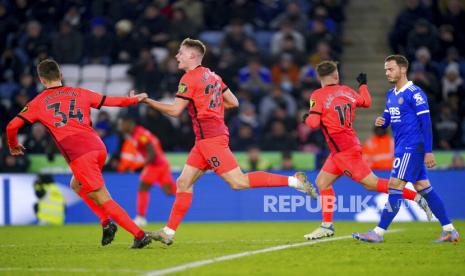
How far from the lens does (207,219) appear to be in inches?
666

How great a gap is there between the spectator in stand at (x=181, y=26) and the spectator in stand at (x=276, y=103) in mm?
2533

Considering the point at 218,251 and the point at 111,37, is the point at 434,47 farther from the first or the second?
the point at 218,251

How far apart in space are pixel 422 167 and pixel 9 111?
437 inches

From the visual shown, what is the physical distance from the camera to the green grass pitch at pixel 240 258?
28.0 feet

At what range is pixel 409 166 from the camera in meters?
10.5

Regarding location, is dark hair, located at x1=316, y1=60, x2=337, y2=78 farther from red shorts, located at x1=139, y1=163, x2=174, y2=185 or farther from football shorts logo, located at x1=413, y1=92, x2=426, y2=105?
red shorts, located at x1=139, y1=163, x2=174, y2=185

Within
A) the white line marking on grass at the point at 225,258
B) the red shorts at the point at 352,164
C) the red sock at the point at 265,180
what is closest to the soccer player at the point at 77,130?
the white line marking on grass at the point at 225,258

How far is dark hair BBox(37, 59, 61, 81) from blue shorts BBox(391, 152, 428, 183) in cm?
384

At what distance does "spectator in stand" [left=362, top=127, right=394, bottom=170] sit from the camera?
17.5m

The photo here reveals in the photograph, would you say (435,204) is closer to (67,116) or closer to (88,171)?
(88,171)

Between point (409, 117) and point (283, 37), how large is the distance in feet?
32.2

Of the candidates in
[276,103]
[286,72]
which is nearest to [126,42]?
[286,72]

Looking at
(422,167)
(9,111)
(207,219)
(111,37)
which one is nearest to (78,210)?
(207,219)

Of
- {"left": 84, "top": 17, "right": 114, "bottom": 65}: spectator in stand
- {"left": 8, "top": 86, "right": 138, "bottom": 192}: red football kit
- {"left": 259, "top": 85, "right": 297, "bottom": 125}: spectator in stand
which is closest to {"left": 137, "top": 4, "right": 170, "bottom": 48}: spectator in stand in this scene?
{"left": 84, "top": 17, "right": 114, "bottom": 65}: spectator in stand
